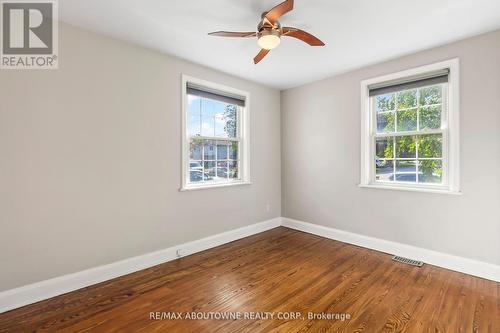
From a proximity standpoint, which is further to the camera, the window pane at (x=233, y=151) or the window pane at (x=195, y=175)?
the window pane at (x=233, y=151)

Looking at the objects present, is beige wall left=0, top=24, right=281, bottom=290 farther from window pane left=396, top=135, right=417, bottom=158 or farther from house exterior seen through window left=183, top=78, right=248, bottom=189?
window pane left=396, top=135, right=417, bottom=158

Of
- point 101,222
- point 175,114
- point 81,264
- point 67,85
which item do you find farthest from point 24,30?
point 81,264

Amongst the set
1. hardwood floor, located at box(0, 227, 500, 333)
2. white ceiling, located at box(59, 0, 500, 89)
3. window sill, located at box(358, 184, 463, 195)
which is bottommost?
hardwood floor, located at box(0, 227, 500, 333)

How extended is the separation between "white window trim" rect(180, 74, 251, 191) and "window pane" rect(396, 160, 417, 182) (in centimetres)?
214

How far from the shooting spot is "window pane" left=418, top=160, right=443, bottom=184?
9.26ft

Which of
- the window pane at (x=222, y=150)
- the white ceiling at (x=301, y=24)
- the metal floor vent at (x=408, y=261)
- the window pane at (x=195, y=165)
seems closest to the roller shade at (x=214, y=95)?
the white ceiling at (x=301, y=24)

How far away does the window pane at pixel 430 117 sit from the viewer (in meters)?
2.82

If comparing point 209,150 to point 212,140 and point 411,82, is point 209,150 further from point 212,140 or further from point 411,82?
point 411,82

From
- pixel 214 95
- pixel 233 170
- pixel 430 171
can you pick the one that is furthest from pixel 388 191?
pixel 214 95

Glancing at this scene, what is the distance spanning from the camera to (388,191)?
3.16 metres

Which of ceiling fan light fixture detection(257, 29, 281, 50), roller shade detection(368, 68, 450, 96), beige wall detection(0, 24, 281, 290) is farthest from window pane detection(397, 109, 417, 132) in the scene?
beige wall detection(0, 24, 281, 290)

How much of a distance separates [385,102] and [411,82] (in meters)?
0.38

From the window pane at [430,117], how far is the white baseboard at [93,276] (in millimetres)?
3017

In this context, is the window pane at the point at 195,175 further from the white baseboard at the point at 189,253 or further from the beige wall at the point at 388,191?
the beige wall at the point at 388,191
